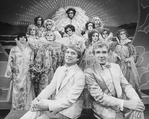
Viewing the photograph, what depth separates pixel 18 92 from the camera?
192 inches

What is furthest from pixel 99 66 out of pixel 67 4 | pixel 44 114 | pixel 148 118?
pixel 67 4

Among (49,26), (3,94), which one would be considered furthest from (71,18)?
(3,94)

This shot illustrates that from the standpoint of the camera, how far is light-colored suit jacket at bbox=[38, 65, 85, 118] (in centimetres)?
240

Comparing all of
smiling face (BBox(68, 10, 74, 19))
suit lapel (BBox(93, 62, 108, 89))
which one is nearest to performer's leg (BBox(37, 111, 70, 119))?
suit lapel (BBox(93, 62, 108, 89))

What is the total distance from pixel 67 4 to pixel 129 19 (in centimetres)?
172

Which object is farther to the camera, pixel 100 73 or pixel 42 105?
pixel 100 73

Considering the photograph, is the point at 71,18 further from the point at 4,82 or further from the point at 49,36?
the point at 4,82

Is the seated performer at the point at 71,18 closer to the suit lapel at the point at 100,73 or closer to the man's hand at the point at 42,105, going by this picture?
the suit lapel at the point at 100,73

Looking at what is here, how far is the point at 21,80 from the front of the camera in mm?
4867

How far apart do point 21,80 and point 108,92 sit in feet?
9.41

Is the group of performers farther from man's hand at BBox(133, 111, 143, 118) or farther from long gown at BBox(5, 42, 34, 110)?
man's hand at BBox(133, 111, 143, 118)

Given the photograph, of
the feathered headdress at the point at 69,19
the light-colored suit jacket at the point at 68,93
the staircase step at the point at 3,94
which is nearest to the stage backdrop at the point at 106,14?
the feathered headdress at the point at 69,19

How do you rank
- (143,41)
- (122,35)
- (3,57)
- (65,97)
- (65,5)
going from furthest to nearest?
(143,41)
(65,5)
(3,57)
(122,35)
(65,97)

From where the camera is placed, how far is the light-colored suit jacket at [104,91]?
8.00ft
